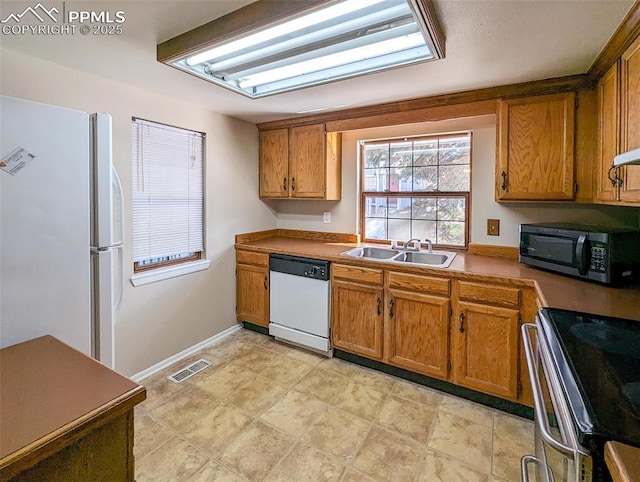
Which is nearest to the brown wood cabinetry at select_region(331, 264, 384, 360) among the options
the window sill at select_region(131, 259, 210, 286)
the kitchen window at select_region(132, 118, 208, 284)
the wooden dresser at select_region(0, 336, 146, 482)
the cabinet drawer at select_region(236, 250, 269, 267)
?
the cabinet drawer at select_region(236, 250, 269, 267)

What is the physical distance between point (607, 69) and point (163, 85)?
2.85 metres

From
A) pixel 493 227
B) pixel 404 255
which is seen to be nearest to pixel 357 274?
pixel 404 255

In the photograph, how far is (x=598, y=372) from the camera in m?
0.95

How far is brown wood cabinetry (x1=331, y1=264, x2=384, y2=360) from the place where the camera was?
2584 millimetres

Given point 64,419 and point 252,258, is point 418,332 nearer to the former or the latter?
point 252,258

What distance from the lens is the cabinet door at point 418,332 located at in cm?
231

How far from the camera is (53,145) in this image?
1218 mm

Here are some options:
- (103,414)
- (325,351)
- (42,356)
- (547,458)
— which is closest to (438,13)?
(547,458)

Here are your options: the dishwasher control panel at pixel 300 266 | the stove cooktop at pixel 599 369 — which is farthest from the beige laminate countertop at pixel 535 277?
the stove cooktop at pixel 599 369

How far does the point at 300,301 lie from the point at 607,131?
8.00ft

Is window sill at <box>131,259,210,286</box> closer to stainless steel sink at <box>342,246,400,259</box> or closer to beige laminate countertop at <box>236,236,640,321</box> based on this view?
beige laminate countertop at <box>236,236,640,321</box>

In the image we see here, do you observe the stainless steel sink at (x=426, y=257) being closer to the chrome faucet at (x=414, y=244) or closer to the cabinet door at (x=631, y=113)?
the chrome faucet at (x=414, y=244)

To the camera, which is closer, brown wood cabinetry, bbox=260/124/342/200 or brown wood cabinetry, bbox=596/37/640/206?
brown wood cabinetry, bbox=596/37/640/206

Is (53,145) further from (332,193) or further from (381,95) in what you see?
(332,193)
